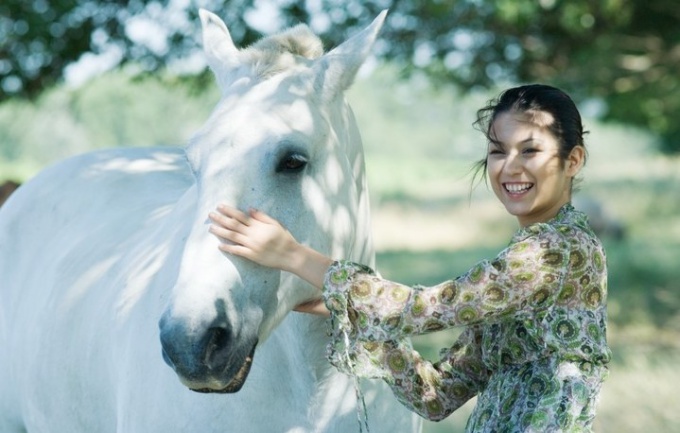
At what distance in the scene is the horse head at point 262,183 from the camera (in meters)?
2.26

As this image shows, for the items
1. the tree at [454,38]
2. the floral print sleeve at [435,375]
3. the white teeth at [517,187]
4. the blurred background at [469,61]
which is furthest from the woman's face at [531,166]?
the tree at [454,38]

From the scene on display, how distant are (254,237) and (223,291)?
150 millimetres

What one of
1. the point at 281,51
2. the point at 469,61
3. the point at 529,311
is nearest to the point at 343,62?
the point at 281,51

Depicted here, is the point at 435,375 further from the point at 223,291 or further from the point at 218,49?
the point at 218,49

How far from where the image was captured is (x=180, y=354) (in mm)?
2203

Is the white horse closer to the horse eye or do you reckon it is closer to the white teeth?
the horse eye

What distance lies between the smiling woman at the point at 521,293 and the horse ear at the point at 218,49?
652 millimetres

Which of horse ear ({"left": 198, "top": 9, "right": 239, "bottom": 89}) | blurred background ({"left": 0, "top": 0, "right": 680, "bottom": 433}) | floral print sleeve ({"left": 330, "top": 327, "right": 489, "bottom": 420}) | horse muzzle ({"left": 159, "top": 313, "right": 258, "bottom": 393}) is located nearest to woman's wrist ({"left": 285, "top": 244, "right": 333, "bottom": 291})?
horse muzzle ({"left": 159, "top": 313, "right": 258, "bottom": 393})

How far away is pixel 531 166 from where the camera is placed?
8.32 ft

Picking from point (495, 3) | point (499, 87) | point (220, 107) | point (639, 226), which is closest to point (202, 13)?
point (220, 107)

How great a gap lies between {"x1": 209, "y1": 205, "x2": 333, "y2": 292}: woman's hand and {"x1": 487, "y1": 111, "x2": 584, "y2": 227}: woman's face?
55cm

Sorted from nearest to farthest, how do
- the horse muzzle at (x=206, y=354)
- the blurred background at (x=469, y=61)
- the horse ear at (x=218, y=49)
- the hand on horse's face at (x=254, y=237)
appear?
the horse muzzle at (x=206, y=354), the hand on horse's face at (x=254, y=237), the horse ear at (x=218, y=49), the blurred background at (x=469, y=61)

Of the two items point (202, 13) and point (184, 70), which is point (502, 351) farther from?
point (184, 70)

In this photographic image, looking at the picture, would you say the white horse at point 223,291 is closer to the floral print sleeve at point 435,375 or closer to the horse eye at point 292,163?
the horse eye at point 292,163
